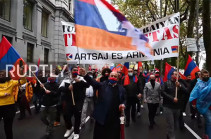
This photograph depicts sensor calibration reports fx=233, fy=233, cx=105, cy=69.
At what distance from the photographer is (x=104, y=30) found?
15.4 feet

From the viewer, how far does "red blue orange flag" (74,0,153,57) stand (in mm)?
4523

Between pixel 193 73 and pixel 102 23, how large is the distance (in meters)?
5.26

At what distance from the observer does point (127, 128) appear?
283 inches

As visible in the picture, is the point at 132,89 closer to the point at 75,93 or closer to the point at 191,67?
the point at 191,67

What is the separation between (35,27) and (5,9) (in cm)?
405

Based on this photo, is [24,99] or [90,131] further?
[24,99]

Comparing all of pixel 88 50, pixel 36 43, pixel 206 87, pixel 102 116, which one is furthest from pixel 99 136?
pixel 36 43

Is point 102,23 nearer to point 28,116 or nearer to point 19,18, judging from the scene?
point 28,116

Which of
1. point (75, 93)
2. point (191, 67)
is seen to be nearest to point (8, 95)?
point (75, 93)

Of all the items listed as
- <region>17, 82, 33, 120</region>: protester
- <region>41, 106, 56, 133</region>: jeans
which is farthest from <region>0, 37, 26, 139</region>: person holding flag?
<region>17, 82, 33, 120</region>: protester

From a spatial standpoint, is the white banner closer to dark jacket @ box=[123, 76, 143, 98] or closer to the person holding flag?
the person holding flag

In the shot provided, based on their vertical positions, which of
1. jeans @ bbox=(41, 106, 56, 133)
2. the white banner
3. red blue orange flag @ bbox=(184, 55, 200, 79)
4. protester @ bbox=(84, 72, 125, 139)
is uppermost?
the white banner

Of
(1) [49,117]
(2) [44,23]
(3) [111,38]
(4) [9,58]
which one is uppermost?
(2) [44,23]

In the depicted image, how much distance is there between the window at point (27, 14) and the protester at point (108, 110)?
52.8 ft
